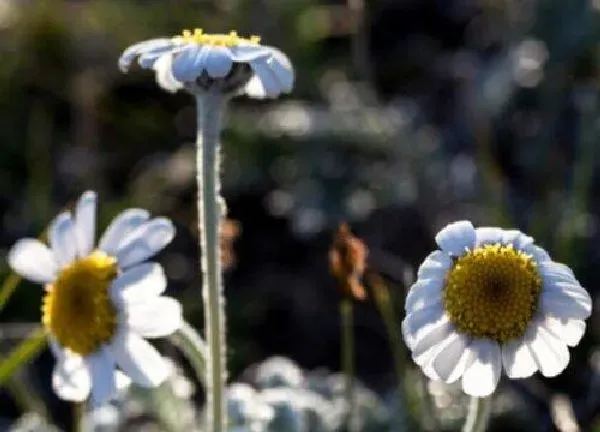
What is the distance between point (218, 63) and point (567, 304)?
615 mm

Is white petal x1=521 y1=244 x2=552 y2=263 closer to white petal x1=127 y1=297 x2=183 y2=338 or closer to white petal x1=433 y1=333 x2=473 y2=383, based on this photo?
white petal x1=433 y1=333 x2=473 y2=383

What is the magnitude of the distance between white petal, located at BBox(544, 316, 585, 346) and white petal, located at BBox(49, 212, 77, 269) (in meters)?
0.84

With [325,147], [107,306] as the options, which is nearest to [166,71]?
[107,306]

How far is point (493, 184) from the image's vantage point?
294cm

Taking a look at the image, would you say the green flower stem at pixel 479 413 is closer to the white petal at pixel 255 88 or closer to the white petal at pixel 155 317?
the white petal at pixel 155 317

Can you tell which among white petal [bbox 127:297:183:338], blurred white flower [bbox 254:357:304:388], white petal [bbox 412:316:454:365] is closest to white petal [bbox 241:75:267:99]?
white petal [bbox 127:297:183:338]

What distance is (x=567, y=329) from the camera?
155cm

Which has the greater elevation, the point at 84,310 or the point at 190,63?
the point at 190,63

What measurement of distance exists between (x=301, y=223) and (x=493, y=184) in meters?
0.54

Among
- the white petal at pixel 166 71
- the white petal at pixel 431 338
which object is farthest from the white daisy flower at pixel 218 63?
the white petal at pixel 431 338

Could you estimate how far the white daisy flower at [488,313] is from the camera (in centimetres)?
156

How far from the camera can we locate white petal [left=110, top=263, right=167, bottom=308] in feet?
5.98

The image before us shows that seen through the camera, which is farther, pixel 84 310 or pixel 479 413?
pixel 84 310

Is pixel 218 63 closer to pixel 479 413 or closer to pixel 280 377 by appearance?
pixel 479 413
